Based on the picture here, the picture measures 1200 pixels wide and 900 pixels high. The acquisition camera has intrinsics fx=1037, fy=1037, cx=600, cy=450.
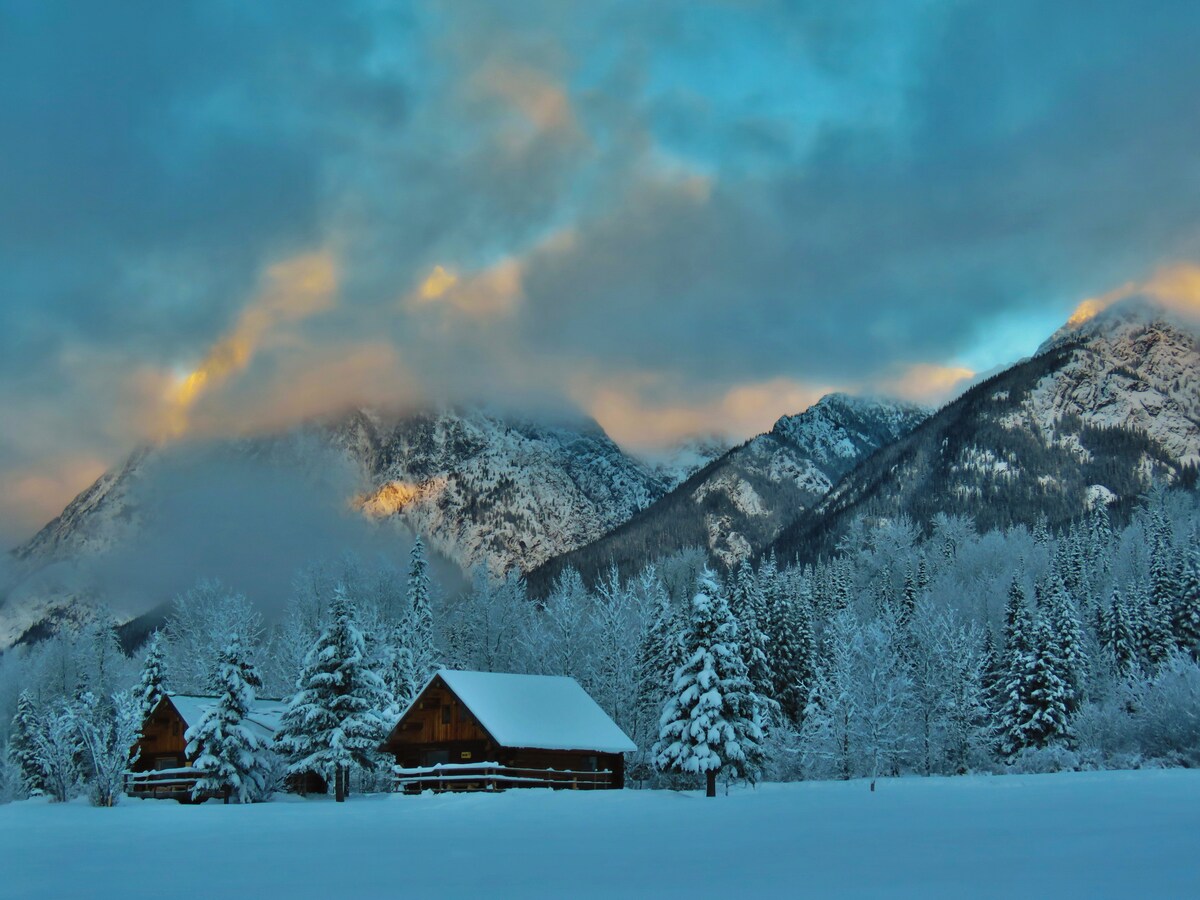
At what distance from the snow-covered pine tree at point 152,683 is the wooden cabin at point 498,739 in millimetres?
14342

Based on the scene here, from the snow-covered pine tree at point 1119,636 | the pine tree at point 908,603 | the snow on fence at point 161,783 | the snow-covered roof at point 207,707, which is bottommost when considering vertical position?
the snow on fence at point 161,783

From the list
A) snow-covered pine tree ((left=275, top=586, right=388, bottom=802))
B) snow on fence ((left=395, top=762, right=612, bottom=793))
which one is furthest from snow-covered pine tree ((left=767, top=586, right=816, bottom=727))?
snow-covered pine tree ((left=275, top=586, right=388, bottom=802))

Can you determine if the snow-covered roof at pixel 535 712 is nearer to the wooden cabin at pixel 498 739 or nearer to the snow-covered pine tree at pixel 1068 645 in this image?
the wooden cabin at pixel 498 739

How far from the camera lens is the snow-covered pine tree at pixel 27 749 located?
211 ft

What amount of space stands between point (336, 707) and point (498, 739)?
7.35m

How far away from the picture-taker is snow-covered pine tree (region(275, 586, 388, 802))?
145ft

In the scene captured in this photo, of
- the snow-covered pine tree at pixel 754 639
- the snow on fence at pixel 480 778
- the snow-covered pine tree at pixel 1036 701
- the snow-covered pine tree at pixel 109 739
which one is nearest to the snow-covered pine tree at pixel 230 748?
the snow-covered pine tree at pixel 109 739

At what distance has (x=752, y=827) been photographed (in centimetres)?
2133

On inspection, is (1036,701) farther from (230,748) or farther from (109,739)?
(109,739)

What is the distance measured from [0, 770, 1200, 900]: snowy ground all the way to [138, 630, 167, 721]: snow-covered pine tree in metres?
29.2

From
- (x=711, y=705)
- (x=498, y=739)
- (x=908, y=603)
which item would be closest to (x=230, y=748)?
(x=498, y=739)

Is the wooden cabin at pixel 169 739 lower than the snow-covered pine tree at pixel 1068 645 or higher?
lower

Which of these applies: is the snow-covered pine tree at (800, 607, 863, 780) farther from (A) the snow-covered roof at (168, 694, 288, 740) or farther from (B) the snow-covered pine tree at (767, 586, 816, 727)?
(A) the snow-covered roof at (168, 694, 288, 740)

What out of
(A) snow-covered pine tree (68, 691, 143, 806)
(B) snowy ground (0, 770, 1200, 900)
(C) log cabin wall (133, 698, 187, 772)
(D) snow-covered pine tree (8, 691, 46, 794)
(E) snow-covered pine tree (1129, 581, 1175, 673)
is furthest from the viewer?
(E) snow-covered pine tree (1129, 581, 1175, 673)
